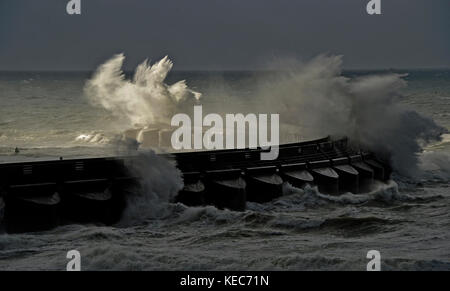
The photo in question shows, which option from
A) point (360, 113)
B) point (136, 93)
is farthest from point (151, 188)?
point (136, 93)

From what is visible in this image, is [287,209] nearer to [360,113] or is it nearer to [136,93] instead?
[360,113]

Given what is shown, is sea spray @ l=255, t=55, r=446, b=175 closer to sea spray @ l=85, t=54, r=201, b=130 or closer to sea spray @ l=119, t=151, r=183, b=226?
sea spray @ l=85, t=54, r=201, b=130

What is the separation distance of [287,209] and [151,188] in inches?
151

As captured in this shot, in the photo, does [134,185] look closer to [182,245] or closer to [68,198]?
[68,198]

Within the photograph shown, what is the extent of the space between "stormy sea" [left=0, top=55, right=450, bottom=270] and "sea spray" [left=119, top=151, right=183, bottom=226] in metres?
0.04

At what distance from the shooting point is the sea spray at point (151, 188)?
2019 cm

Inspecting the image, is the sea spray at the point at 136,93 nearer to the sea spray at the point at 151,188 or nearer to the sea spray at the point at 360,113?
the sea spray at the point at 360,113

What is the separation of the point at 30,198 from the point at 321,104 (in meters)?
15.6

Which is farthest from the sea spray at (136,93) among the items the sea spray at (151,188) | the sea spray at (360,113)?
the sea spray at (151,188)

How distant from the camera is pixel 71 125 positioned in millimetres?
55031

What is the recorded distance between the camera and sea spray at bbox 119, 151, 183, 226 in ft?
66.2

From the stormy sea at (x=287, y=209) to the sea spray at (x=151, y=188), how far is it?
0.04 m

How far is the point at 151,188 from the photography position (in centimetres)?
2064
